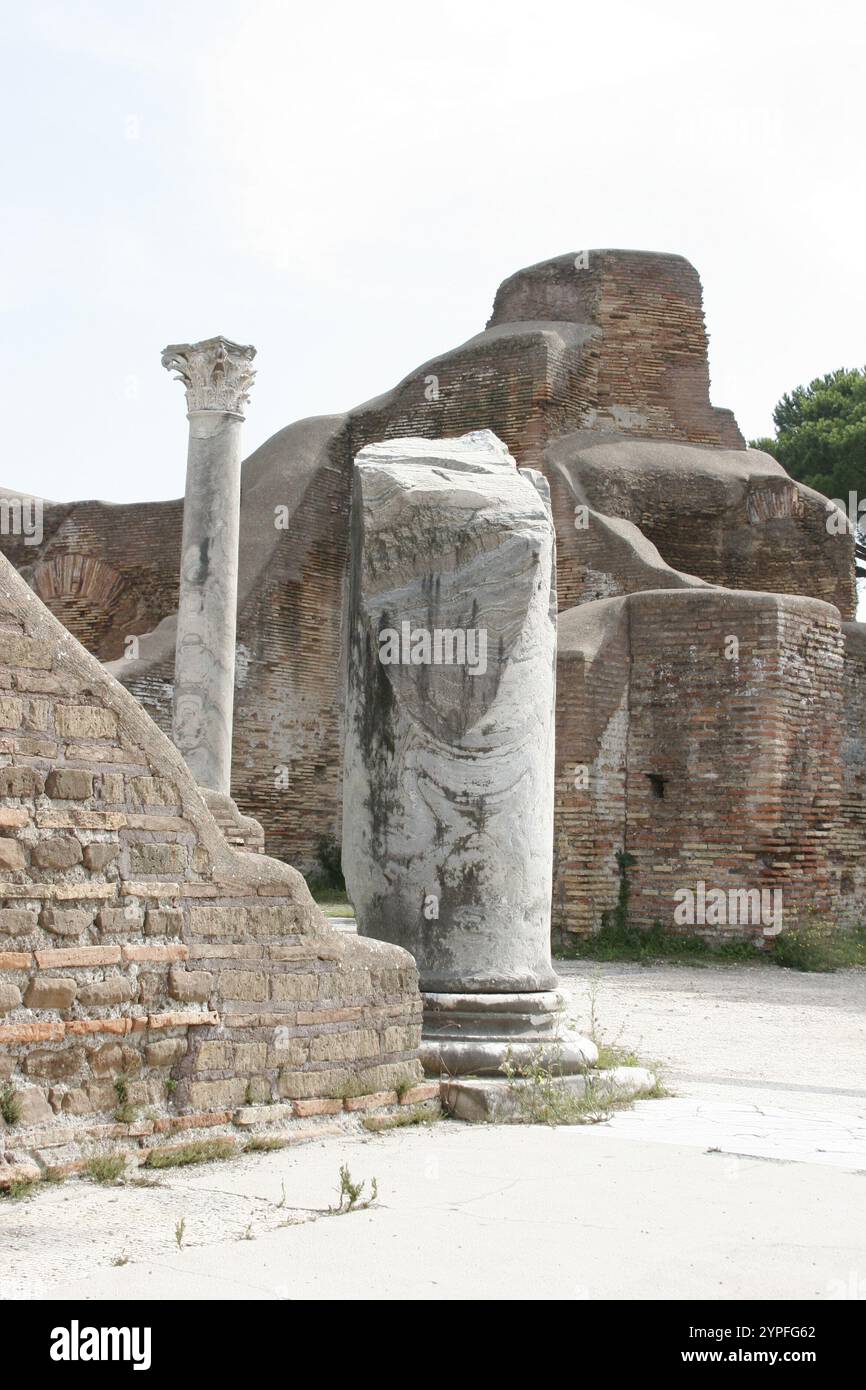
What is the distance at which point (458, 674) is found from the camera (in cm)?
547

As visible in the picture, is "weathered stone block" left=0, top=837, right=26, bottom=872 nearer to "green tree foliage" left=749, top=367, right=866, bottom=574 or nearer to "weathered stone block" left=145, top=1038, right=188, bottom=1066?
"weathered stone block" left=145, top=1038, right=188, bottom=1066

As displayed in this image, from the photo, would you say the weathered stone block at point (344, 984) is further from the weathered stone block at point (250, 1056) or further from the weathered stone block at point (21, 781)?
the weathered stone block at point (21, 781)

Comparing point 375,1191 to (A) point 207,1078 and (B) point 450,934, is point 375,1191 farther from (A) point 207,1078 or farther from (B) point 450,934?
(B) point 450,934

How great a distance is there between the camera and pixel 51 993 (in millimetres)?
3979

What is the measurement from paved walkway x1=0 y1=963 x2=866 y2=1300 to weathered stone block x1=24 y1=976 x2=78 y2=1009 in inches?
18.6

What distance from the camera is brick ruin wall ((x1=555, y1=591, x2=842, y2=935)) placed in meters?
13.2

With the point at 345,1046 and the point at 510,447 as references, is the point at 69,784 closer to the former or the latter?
the point at 345,1046

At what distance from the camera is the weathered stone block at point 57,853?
402 cm

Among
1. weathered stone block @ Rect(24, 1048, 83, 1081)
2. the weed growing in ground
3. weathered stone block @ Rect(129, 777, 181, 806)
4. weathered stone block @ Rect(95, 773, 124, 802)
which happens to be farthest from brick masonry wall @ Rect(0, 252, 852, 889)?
the weed growing in ground

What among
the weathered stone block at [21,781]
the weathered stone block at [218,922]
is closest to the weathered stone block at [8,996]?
the weathered stone block at [21,781]

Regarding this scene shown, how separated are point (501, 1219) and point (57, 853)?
1533 mm

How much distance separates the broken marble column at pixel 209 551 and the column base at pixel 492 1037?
7937 millimetres

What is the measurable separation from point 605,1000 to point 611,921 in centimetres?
381
